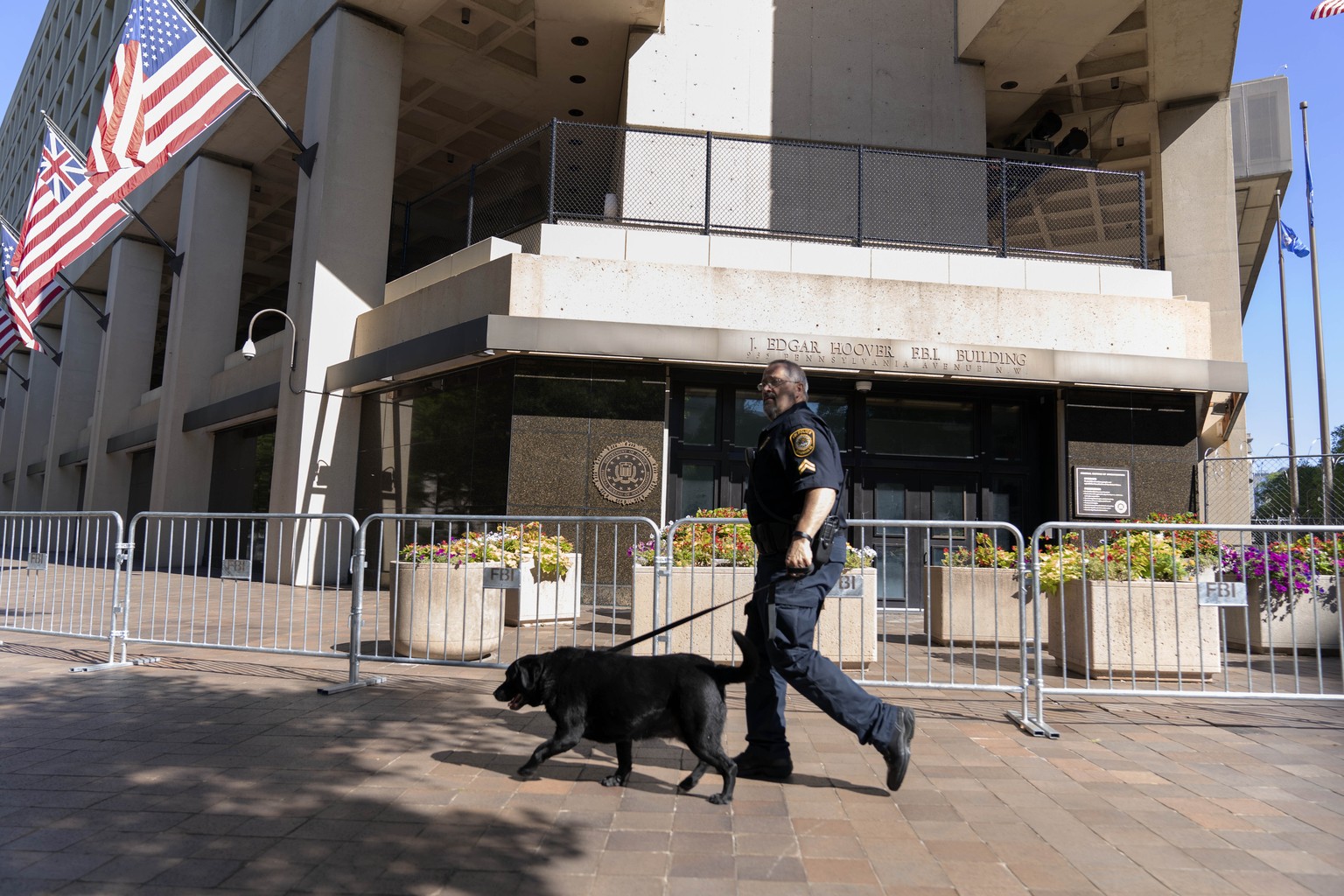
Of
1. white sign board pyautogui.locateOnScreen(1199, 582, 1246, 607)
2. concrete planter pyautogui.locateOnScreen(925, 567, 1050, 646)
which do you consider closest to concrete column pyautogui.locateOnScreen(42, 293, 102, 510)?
concrete planter pyautogui.locateOnScreen(925, 567, 1050, 646)

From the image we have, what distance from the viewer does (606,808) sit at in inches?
150

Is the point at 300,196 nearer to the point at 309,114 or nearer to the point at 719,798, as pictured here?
the point at 309,114

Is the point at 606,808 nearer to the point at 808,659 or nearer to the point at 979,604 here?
the point at 808,659

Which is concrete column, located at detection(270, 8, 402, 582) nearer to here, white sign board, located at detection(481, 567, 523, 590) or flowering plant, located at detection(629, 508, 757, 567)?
flowering plant, located at detection(629, 508, 757, 567)

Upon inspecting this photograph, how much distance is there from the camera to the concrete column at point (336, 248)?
15188mm

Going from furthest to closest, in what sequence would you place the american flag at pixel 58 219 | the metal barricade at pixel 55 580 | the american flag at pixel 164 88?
1. the american flag at pixel 58 219
2. the american flag at pixel 164 88
3. the metal barricade at pixel 55 580

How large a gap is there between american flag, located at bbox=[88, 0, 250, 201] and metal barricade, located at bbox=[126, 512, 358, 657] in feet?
18.1

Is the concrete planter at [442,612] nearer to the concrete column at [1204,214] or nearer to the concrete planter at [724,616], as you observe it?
the concrete planter at [724,616]

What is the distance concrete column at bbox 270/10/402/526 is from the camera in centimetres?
1519

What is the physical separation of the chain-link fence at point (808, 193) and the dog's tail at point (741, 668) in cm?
1007

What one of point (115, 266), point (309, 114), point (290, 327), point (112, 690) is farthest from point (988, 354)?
point (115, 266)

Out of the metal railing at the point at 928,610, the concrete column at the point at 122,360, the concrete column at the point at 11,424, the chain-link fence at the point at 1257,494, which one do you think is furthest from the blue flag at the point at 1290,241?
the concrete column at the point at 11,424

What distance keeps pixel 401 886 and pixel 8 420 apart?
162ft

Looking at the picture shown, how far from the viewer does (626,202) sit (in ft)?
43.3
